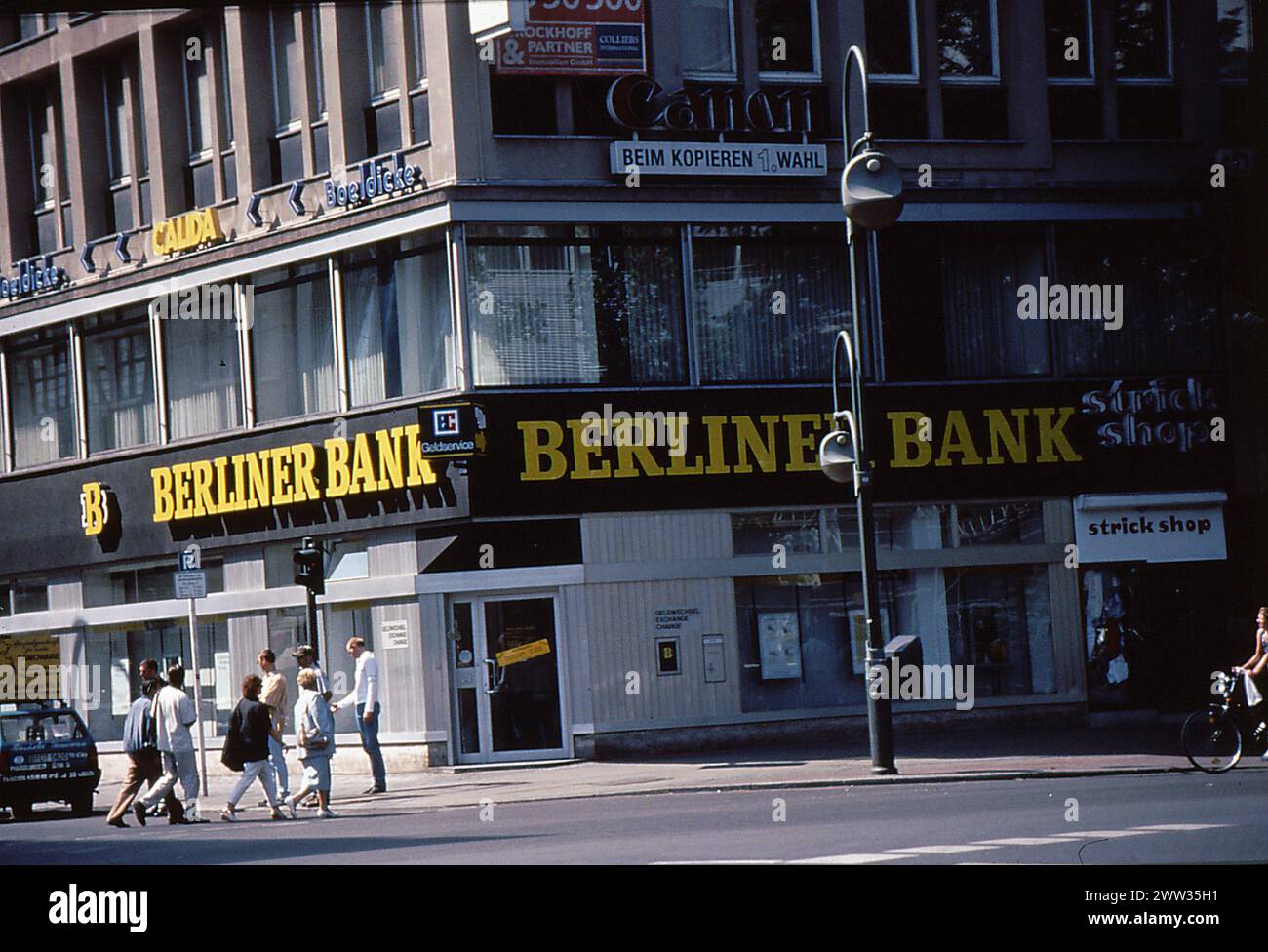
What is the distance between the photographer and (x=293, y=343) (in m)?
30.0

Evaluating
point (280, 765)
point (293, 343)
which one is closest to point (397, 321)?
point (293, 343)

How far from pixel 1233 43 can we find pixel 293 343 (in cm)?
1627

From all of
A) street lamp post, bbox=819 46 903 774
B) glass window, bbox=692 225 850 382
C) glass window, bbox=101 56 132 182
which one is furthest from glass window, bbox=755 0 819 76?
glass window, bbox=101 56 132 182

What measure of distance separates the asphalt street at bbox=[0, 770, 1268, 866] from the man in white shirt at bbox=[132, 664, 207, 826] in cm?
38

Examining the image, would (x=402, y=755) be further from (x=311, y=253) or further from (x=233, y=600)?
(x=311, y=253)

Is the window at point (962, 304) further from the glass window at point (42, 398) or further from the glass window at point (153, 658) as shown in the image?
the glass window at point (42, 398)

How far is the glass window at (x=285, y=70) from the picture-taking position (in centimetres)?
2995

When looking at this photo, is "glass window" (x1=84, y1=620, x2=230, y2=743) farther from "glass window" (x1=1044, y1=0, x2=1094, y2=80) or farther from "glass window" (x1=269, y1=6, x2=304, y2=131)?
"glass window" (x1=1044, y1=0, x2=1094, y2=80)

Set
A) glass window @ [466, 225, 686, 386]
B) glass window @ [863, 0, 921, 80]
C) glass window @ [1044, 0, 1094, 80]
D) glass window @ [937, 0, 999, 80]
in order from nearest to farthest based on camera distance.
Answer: glass window @ [466, 225, 686, 386] < glass window @ [863, 0, 921, 80] < glass window @ [937, 0, 999, 80] < glass window @ [1044, 0, 1094, 80]

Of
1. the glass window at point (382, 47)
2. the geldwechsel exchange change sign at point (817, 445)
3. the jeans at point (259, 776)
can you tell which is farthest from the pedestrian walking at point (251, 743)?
the glass window at point (382, 47)

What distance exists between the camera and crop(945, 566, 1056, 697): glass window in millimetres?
29281

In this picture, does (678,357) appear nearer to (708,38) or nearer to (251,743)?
(708,38)

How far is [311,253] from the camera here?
95.2 feet

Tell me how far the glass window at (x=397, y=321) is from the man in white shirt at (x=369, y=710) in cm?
495
